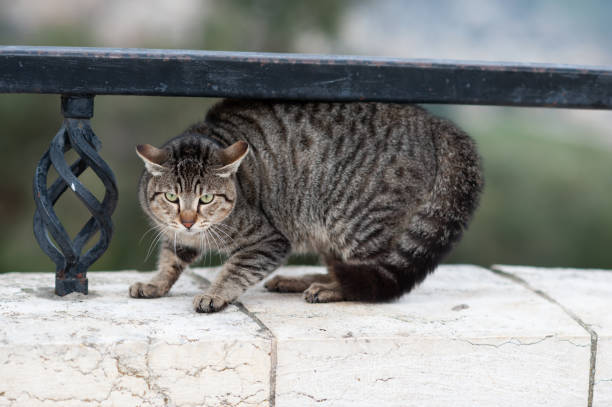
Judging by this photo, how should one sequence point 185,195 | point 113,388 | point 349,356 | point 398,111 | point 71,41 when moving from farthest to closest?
point 71,41
point 398,111
point 185,195
point 349,356
point 113,388

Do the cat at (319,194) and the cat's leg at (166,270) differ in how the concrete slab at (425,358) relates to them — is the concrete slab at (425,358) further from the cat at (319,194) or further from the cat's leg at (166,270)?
the cat's leg at (166,270)

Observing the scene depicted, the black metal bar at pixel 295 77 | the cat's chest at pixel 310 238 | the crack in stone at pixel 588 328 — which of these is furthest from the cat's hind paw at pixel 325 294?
the crack in stone at pixel 588 328

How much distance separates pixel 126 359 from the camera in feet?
6.33

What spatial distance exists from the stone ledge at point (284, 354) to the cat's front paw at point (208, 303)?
0.12 ft

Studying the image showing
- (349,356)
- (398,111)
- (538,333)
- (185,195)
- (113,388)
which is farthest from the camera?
(398,111)

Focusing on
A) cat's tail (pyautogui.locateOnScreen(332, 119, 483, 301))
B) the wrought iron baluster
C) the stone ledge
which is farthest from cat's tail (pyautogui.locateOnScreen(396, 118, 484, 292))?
the wrought iron baluster

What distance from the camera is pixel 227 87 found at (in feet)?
7.34

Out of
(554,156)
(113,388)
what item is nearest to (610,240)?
(554,156)

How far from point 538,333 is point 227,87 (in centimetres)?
119

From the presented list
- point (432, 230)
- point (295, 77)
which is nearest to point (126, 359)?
point (295, 77)

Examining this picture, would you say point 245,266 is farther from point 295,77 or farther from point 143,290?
point 295,77

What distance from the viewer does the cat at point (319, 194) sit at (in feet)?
8.26

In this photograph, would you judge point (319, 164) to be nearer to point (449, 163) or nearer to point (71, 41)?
point (449, 163)

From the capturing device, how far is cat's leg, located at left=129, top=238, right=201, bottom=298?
2441mm
